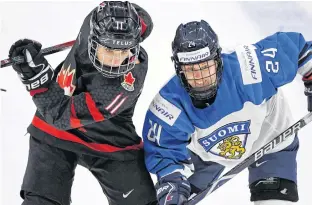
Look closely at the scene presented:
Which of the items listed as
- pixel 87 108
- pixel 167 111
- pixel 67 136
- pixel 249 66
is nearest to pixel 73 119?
pixel 87 108

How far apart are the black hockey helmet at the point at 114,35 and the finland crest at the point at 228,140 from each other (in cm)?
49

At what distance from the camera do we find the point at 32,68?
297 centimetres

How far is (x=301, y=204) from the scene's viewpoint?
3.73 m

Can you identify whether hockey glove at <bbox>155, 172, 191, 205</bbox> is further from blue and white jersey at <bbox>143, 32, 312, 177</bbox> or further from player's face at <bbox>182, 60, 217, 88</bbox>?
player's face at <bbox>182, 60, 217, 88</bbox>

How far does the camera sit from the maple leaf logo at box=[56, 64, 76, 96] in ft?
10.1

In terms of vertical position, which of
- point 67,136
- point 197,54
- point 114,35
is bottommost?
point 67,136

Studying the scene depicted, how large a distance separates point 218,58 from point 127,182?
685 mm

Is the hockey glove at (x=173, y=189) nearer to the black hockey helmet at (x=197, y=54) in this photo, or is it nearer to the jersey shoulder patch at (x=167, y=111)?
the jersey shoulder patch at (x=167, y=111)

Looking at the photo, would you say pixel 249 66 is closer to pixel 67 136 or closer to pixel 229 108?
pixel 229 108

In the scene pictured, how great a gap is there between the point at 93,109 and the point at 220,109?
20.1 inches

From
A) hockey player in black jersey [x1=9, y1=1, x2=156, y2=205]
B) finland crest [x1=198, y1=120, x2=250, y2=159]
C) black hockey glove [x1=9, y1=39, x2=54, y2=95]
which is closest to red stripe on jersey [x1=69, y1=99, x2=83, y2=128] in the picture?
hockey player in black jersey [x1=9, y1=1, x2=156, y2=205]

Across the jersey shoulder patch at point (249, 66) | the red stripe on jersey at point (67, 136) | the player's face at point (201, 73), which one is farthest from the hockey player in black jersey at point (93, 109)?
the jersey shoulder patch at point (249, 66)

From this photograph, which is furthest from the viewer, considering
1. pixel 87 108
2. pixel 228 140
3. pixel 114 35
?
pixel 228 140

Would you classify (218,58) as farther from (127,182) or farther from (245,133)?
(127,182)
